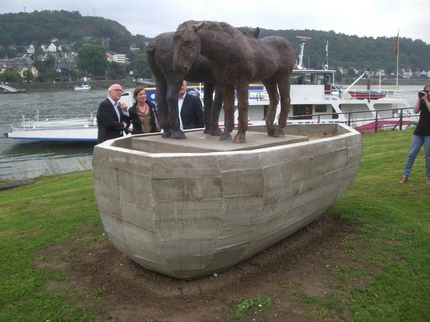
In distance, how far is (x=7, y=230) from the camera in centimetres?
580

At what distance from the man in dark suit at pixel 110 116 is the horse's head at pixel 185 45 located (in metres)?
2.29

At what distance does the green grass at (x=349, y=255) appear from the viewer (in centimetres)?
362

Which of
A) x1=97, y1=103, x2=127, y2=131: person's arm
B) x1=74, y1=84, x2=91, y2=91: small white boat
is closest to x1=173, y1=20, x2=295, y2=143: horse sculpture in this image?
x1=97, y1=103, x2=127, y2=131: person's arm

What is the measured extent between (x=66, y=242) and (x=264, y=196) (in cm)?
283

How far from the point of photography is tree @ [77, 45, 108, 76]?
96.3 metres

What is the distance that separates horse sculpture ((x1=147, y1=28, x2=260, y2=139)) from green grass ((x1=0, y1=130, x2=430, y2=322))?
71.1 inches

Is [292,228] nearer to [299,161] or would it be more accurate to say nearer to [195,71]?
[299,161]

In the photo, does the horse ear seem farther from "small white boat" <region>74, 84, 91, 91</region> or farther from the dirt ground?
"small white boat" <region>74, 84, 91, 91</region>

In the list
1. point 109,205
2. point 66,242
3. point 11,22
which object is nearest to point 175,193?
point 109,205

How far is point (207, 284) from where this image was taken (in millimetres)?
4039

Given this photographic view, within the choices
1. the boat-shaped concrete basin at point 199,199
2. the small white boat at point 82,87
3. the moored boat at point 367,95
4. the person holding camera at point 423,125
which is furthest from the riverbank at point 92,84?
the boat-shaped concrete basin at point 199,199

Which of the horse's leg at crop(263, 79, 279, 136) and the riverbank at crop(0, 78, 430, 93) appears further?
the riverbank at crop(0, 78, 430, 93)

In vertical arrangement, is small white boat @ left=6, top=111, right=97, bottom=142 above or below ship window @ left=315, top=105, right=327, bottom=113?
below

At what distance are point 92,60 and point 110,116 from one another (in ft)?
318
